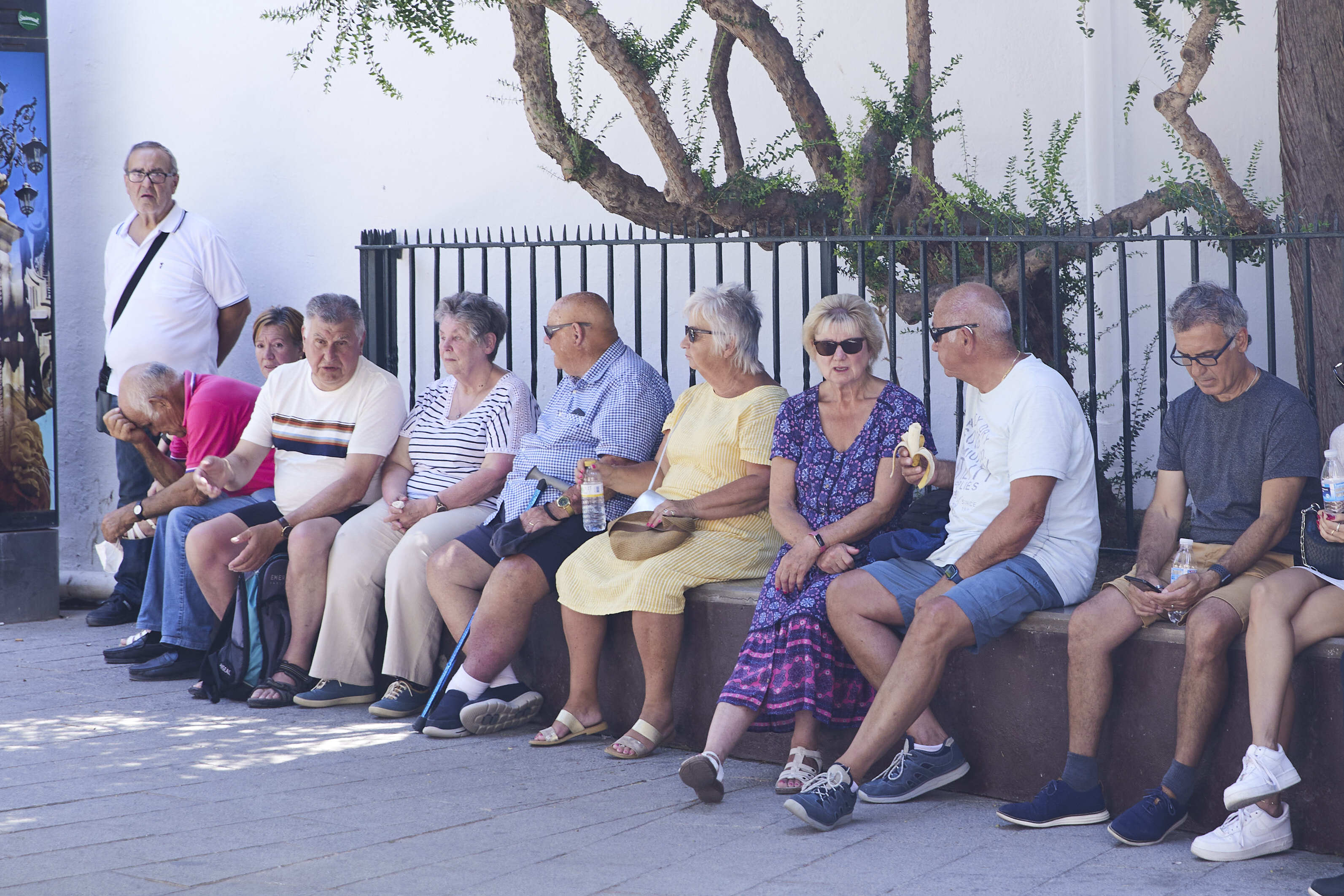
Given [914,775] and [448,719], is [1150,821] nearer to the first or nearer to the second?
[914,775]

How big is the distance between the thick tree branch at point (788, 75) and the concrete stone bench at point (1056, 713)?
2.04m

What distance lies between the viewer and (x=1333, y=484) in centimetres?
363

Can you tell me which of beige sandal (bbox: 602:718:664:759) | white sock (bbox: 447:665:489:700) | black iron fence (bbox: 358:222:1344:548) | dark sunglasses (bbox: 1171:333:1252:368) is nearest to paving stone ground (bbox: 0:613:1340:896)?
beige sandal (bbox: 602:718:664:759)

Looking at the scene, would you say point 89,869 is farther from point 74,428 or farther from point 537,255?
point 74,428

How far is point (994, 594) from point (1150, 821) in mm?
716

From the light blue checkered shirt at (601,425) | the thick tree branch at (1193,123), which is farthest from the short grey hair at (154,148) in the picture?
the thick tree branch at (1193,123)

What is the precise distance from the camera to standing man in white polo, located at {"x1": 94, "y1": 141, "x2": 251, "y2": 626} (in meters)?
7.18

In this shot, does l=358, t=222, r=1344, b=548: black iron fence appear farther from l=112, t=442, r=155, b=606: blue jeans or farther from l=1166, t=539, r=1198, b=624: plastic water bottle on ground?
l=112, t=442, r=155, b=606: blue jeans

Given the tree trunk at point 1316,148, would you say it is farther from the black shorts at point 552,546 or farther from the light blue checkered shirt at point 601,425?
the black shorts at point 552,546

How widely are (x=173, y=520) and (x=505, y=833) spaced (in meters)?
2.64

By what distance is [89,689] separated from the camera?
577cm

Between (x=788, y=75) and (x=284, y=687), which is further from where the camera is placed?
(x=788, y=75)

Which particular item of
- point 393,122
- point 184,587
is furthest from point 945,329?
point 393,122

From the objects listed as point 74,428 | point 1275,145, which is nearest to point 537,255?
point 74,428
